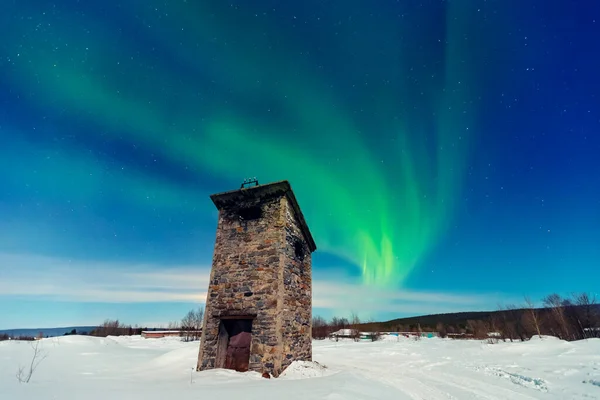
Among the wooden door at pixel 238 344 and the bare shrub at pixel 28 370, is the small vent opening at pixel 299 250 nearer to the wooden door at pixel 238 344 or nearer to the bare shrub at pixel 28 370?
the wooden door at pixel 238 344

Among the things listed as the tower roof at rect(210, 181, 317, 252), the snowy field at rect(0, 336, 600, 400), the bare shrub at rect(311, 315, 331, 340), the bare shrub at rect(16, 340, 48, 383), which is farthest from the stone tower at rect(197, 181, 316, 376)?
the bare shrub at rect(311, 315, 331, 340)

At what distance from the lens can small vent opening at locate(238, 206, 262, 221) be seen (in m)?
10.3

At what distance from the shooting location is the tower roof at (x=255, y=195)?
1025 centimetres

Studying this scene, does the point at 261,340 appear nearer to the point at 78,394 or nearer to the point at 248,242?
the point at 248,242

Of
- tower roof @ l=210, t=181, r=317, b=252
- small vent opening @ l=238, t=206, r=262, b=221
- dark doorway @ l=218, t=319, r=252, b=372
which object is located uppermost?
tower roof @ l=210, t=181, r=317, b=252

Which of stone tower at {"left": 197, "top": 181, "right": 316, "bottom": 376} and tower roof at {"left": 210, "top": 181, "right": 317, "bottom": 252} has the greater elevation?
tower roof at {"left": 210, "top": 181, "right": 317, "bottom": 252}

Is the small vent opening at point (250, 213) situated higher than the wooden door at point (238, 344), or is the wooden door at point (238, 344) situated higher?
the small vent opening at point (250, 213)

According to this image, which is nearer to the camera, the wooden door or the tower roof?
the wooden door

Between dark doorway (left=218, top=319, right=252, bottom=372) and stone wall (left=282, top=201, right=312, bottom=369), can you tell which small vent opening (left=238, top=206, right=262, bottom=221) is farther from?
dark doorway (left=218, top=319, right=252, bottom=372)

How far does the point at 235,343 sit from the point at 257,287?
6.71ft

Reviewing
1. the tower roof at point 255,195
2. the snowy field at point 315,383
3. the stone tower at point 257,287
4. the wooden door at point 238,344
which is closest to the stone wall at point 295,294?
the stone tower at point 257,287

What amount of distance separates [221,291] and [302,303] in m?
3.22

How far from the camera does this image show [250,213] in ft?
34.1

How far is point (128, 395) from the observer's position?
502cm
